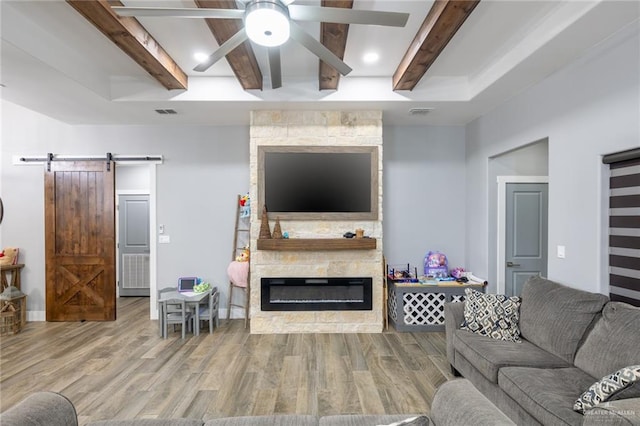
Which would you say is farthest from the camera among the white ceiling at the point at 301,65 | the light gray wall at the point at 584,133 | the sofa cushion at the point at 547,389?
the white ceiling at the point at 301,65

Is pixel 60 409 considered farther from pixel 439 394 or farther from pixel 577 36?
pixel 577 36

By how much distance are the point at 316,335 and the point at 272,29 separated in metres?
3.35

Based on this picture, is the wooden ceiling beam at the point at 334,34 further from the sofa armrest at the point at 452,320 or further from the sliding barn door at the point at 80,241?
the sliding barn door at the point at 80,241

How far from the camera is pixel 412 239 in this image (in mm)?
4832

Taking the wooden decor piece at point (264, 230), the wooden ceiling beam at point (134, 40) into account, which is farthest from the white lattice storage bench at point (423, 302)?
the wooden ceiling beam at point (134, 40)

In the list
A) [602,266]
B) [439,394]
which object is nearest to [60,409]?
[439,394]

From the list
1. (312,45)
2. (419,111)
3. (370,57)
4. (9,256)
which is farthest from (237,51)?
(9,256)

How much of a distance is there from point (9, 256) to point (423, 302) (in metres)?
5.68

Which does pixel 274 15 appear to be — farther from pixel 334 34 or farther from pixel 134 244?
pixel 134 244

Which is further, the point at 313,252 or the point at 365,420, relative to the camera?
the point at 313,252

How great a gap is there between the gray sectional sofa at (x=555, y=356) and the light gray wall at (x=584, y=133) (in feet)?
1.18

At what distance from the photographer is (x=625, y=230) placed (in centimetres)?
239

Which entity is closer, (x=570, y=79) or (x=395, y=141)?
(x=570, y=79)

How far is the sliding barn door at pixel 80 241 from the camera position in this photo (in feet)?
15.2
